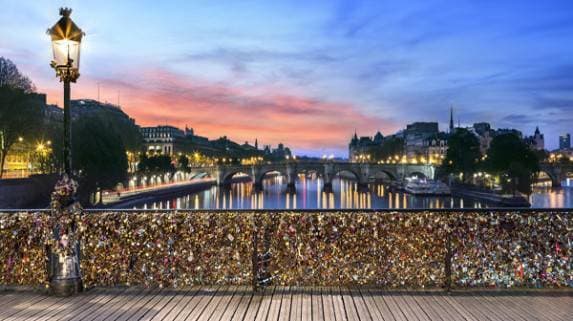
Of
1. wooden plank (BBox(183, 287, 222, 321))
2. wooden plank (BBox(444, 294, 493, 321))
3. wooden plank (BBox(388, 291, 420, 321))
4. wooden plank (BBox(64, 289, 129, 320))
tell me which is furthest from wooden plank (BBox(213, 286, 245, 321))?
wooden plank (BBox(444, 294, 493, 321))

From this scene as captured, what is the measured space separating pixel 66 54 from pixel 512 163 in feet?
237

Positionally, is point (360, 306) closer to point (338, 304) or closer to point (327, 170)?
point (338, 304)

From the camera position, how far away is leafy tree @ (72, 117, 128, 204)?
5206 centimetres

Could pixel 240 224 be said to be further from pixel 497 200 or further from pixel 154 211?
pixel 497 200

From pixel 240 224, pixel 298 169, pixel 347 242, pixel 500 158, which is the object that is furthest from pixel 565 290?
pixel 298 169

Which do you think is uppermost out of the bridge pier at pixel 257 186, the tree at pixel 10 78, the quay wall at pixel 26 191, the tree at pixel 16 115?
the tree at pixel 10 78

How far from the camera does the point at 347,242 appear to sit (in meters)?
9.18

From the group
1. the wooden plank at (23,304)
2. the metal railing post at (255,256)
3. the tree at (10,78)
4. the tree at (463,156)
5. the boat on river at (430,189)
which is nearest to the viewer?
the wooden plank at (23,304)

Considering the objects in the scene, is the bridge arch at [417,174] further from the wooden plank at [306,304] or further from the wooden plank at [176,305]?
the wooden plank at [176,305]

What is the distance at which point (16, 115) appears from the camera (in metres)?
47.8

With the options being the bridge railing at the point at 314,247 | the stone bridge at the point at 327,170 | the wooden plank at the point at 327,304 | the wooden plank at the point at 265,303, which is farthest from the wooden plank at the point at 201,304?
the stone bridge at the point at 327,170

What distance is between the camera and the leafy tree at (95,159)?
171 feet

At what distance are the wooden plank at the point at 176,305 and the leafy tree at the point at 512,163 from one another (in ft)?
223

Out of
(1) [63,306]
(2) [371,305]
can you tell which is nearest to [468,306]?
(2) [371,305]
